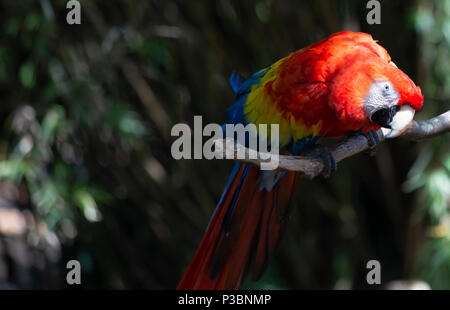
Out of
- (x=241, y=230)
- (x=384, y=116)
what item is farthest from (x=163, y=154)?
(x=384, y=116)

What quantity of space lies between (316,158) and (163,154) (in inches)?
35.8

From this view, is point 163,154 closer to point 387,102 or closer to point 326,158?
point 326,158

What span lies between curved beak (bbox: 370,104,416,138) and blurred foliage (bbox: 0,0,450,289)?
0.74m

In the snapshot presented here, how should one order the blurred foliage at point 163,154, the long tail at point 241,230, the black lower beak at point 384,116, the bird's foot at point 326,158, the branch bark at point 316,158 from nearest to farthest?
the branch bark at point 316,158 < the black lower beak at point 384,116 < the bird's foot at point 326,158 < the long tail at point 241,230 < the blurred foliage at point 163,154

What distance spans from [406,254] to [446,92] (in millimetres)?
628

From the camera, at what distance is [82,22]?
188 cm

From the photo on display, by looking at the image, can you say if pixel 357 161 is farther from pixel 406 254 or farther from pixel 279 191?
pixel 279 191

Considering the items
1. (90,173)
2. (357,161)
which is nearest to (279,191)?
(357,161)

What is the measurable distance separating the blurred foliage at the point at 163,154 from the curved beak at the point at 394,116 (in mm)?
737

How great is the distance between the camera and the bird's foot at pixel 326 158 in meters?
1.26

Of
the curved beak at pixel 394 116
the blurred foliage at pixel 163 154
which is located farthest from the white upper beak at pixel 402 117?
the blurred foliage at pixel 163 154

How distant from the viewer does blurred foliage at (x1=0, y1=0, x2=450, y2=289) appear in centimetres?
182

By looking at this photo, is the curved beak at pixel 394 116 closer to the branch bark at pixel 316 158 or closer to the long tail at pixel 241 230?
the branch bark at pixel 316 158

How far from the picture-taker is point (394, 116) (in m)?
1.14
